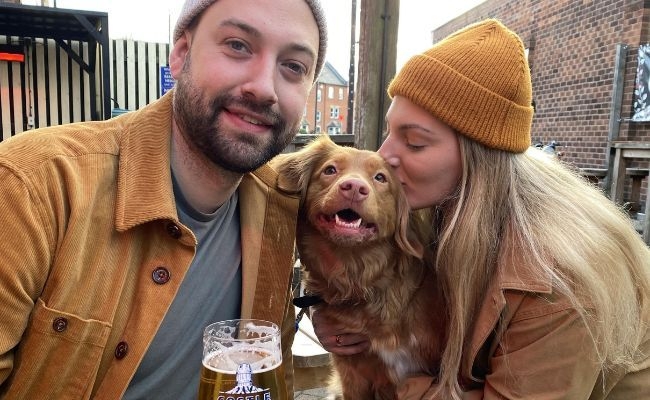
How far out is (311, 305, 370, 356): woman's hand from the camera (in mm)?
2221

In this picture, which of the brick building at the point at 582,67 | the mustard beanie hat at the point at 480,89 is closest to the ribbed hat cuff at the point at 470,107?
the mustard beanie hat at the point at 480,89

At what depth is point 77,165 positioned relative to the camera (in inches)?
53.8

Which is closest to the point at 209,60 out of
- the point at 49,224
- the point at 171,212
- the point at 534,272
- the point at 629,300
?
the point at 171,212

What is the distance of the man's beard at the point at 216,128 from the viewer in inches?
61.9

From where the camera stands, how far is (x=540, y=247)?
1722mm

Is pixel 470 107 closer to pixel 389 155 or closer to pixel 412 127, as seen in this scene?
pixel 412 127

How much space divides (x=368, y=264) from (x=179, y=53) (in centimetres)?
113

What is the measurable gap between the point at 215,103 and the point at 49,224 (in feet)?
1.85

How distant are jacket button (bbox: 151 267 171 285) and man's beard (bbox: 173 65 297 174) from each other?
37cm

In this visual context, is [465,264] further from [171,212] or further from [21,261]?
[21,261]

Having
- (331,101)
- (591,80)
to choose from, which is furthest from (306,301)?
(331,101)

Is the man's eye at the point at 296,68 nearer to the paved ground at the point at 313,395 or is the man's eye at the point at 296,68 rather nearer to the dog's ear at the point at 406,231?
the dog's ear at the point at 406,231

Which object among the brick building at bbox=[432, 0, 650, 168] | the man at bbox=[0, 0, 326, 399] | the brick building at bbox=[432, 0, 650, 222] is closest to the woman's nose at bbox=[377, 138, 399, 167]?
the man at bbox=[0, 0, 326, 399]

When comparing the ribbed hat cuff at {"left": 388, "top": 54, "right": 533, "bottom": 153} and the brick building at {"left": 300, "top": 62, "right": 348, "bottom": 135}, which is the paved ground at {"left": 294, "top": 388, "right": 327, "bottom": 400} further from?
the brick building at {"left": 300, "top": 62, "right": 348, "bottom": 135}
